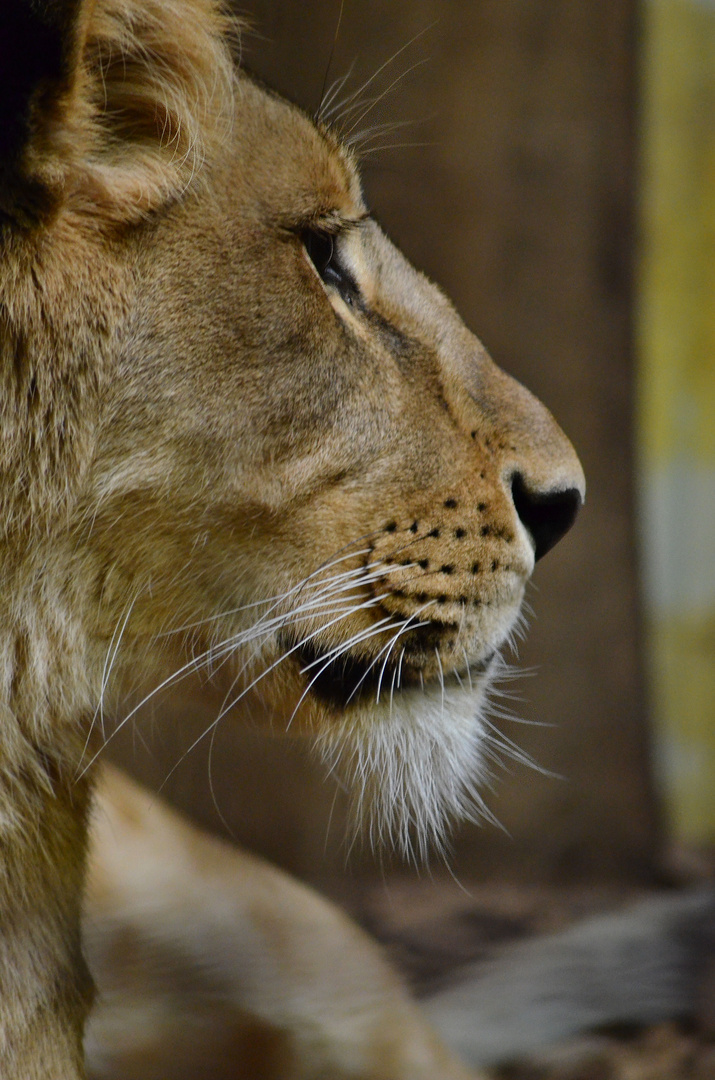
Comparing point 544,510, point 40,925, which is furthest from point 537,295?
point 40,925

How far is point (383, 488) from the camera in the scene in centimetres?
137

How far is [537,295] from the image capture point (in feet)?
9.00

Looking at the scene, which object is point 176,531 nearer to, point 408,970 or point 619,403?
point 408,970

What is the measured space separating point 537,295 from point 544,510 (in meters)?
1.39

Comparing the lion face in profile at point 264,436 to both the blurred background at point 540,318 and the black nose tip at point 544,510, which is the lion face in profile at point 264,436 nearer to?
the black nose tip at point 544,510

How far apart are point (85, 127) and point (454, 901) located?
2260 millimetres

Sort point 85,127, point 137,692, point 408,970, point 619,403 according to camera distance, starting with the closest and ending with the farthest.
→ point 85,127, point 137,692, point 408,970, point 619,403

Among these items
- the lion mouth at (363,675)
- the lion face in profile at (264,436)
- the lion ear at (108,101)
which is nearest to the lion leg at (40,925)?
the lion face in profile at (264,436)

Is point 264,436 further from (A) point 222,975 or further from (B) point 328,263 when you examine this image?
(A) point 222,975

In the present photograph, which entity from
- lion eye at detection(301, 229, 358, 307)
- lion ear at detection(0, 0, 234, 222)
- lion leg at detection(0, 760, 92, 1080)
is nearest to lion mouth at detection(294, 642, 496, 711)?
lion leg at detection(0, 760, 92, 1080)

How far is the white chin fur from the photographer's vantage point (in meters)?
1.45

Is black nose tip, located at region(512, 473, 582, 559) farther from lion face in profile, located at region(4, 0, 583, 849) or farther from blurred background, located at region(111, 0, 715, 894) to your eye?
blurred background, located at region(111, 0, 715, 894)

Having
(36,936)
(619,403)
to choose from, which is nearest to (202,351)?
(36,936)

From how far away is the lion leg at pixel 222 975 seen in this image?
1.54 metres
